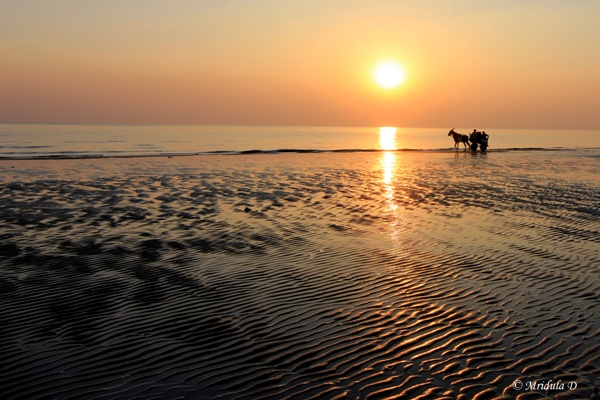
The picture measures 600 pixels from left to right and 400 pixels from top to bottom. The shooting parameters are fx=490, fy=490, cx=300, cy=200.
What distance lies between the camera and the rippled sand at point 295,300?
519cm

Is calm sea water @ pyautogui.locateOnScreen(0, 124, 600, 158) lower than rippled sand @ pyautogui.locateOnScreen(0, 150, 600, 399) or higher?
higher

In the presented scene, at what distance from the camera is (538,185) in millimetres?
23250

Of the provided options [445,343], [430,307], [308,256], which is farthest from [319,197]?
[445,343]

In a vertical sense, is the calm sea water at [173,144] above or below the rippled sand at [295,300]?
above

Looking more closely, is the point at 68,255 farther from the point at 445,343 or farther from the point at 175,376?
the point at 445,343

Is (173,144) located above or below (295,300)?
above

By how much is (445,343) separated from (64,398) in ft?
14.0

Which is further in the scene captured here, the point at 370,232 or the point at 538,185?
the point at 538,185

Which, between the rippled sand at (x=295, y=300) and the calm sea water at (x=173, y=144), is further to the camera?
the calm sea water at (x=173, y=144)

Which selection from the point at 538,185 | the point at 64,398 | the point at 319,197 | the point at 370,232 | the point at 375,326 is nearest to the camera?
the point at 64,398

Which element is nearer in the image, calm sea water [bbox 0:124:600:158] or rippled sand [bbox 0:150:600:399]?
rippled sand [bbox 0:150:600:399]

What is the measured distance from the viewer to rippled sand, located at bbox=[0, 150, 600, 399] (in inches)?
204

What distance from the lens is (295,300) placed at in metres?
7.55

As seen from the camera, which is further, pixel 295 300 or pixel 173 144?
pixel 173 144
